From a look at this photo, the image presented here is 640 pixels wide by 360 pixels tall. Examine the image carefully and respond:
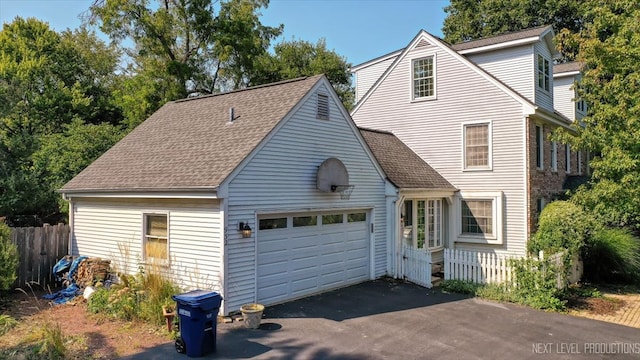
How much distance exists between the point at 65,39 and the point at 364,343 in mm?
35356

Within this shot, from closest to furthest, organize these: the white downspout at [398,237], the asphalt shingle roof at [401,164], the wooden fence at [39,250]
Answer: the wooden fence at [39,250] < the white downspout at [398,237] < the asphalt shingle roof at [401,164]

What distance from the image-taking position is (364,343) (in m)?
7.83

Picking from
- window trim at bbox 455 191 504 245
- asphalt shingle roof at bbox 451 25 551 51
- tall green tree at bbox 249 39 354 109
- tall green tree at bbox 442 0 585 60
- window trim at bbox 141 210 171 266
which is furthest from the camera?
tall green tree at bbox 249 39 354 109

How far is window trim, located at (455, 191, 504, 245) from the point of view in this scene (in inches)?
633

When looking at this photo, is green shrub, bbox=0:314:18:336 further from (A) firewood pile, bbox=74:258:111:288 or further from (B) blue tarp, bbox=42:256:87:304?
(A) firewood pile, bbox=74:258:111:288

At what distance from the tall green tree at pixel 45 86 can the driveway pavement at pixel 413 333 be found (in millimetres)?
13322

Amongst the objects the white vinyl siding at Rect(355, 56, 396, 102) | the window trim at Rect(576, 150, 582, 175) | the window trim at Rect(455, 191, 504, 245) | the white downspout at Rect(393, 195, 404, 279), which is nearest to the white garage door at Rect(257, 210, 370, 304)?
the white downspout at Rect(393, 195, 404, 279)

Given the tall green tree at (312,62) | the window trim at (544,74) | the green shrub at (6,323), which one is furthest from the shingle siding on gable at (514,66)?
the tall green tree at (312,62)

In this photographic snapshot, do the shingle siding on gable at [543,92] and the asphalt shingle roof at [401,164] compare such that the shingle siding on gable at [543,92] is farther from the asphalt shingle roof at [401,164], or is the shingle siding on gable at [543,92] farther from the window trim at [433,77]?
the asphalt shingle roof at [401,164]

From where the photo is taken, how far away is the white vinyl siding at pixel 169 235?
9211 mm

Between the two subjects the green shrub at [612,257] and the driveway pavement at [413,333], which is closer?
the driveway pavement at [413,333]

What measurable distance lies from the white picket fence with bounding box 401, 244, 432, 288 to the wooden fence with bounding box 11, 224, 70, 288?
33.8 feet

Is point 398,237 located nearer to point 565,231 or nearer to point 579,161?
point 565,231

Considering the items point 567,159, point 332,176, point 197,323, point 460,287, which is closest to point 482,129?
point 567,159
